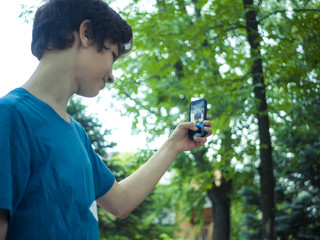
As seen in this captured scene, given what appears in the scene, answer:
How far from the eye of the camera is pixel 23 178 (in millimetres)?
888

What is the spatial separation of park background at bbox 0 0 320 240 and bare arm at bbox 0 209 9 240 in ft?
9.84

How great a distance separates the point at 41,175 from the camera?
93 cm

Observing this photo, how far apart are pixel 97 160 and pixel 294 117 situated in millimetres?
5142

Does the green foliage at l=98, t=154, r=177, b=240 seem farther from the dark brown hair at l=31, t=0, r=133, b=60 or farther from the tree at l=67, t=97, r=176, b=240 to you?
the dark brown hair at l=31, t=0, r=133, b=60

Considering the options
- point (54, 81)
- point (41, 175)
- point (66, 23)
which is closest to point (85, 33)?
point (66, 23)

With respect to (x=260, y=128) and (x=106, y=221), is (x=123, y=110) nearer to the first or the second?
(x=260, y=128)

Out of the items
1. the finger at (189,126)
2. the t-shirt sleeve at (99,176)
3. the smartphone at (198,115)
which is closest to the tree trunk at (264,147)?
the smartphone at (198,115)

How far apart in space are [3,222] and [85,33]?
61 centimetres

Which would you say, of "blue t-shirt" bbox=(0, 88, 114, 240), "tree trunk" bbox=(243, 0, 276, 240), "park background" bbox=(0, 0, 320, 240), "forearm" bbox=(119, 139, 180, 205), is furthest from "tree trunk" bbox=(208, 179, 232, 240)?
"blue t-shirt" bbox=(0, 88, 114, 240)

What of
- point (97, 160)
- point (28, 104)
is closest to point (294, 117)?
point (97, 160)

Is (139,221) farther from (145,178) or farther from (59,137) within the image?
(59,137)

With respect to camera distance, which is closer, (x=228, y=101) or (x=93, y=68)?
(x=93, y=68)

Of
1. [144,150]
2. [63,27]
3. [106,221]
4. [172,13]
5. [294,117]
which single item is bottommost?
[106,221]

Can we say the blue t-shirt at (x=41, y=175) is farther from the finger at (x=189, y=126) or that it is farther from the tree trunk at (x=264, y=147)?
the tree trunk at (x=264, y=147)
